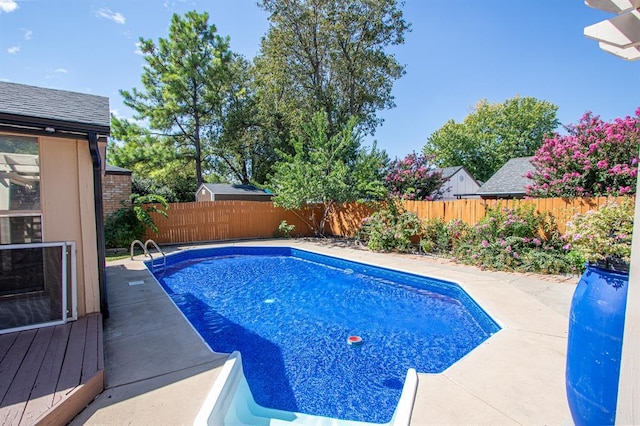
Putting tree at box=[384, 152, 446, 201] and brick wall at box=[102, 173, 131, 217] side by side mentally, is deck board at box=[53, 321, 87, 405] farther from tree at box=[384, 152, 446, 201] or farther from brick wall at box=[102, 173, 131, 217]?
tree at box=[384, 152, 446, 201]

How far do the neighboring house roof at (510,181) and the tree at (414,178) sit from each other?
3.43 metres

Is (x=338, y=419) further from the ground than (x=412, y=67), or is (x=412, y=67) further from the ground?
(x=412, y=67)

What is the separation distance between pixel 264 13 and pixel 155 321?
15.8 meters

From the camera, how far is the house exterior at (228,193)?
1695 centimetres

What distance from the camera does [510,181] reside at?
47.5ft

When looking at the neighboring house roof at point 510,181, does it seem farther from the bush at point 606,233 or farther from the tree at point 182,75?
the tree at point 182,75

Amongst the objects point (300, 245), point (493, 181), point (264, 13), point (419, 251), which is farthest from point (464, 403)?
point (264, 13)

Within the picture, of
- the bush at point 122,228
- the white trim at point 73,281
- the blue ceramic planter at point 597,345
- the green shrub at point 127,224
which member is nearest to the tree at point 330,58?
the green shrub at point 127,224

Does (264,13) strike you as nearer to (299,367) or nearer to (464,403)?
(299,367)

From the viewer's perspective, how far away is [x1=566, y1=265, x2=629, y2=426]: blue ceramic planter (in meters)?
1.70

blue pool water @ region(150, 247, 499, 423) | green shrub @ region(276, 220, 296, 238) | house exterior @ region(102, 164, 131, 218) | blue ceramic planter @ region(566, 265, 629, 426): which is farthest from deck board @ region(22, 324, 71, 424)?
green shrub @ region(276, 220, 296, 238)

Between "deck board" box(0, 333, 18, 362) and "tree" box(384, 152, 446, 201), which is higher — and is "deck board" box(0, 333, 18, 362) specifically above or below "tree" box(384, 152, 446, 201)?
below

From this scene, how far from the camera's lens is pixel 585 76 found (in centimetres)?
1622

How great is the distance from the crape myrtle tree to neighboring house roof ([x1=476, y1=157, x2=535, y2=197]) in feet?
15.6
